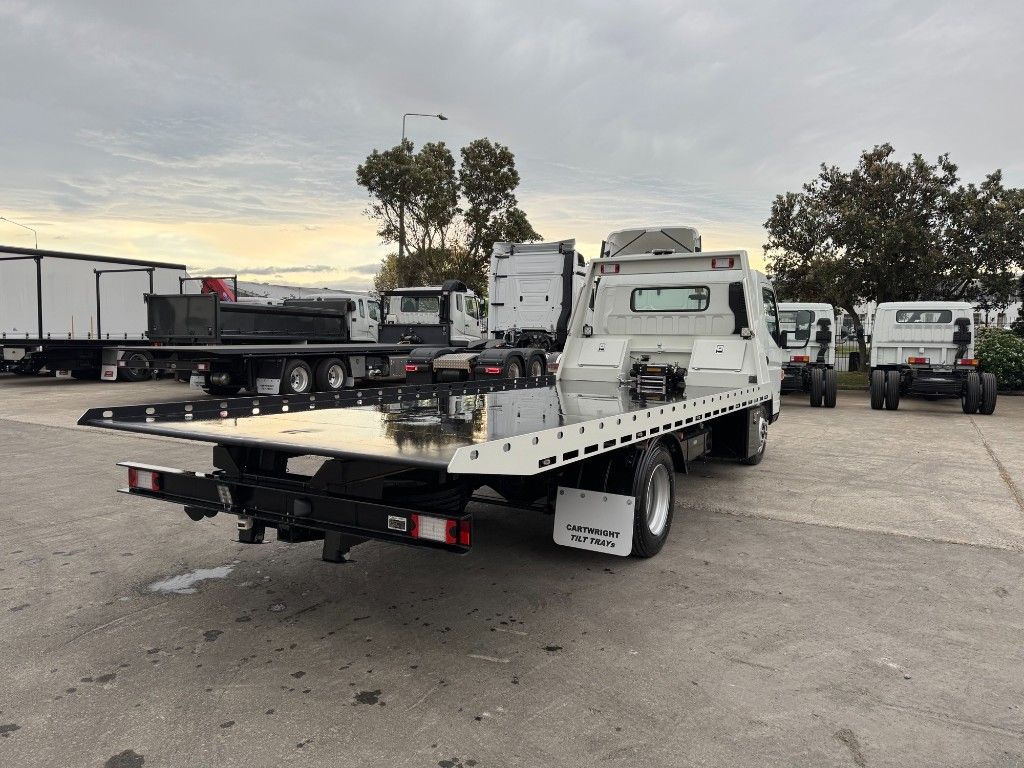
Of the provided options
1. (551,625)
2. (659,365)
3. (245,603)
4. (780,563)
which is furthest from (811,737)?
(659,365)

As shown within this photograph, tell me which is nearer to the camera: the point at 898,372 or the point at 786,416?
the point at 786,416

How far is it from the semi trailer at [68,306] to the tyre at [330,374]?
7.41 metres

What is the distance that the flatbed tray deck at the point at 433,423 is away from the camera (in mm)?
3283

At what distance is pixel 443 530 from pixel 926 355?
14.4 m

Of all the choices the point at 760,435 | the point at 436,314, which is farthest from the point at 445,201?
the point at 760,435

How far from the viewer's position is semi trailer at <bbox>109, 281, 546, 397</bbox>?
14078 mm

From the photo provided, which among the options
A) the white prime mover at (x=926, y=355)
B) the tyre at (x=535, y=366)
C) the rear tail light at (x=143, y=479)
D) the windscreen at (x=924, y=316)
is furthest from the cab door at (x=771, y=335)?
the windscreen at (x=924, y=316)

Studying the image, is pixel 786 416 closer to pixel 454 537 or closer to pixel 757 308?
pixel 757 308

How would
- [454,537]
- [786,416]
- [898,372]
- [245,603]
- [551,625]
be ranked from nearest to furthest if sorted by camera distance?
[454,537], [551,625], [245,603], [786,416], [898,372]

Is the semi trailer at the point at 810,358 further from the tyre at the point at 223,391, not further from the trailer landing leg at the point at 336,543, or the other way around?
the trailer landing leg at the point at 336,543

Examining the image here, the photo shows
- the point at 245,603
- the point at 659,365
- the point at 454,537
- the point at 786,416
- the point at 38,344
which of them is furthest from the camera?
the point at 38,344

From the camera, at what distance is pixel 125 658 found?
3.54 m

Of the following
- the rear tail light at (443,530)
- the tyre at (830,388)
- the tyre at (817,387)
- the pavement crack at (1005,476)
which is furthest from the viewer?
the tyre at (817,387)

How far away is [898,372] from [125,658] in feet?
48.5
